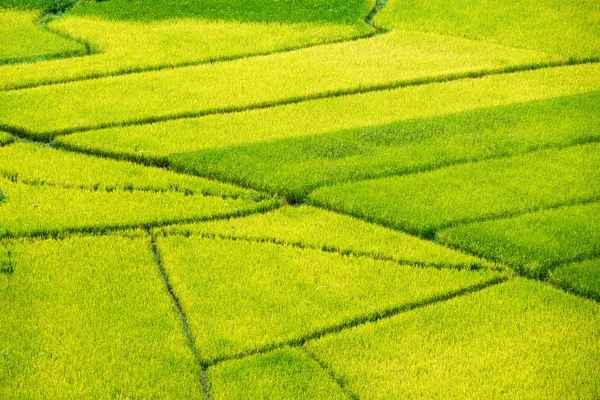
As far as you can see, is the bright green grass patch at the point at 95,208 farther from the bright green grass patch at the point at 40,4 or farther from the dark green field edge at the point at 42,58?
the bright green grass patch at the point at 40,4

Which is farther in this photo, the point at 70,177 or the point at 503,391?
the point at 70,177

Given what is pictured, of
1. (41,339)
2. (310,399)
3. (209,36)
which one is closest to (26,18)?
(209,36)

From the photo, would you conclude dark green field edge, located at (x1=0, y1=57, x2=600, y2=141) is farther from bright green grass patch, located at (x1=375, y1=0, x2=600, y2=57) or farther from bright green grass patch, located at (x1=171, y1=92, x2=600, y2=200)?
bright green grass patch, located at (x1=171, y1=92, x2=600, y2=200)

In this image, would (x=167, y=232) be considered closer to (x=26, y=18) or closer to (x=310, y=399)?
(x=310, y=399)

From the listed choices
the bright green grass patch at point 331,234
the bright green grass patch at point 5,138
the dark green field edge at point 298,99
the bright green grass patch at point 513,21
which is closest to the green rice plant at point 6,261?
the bright green grass patch at point 331,234

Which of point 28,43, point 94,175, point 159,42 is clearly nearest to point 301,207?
point 94,175

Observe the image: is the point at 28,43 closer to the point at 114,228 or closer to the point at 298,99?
the point at 298,99
